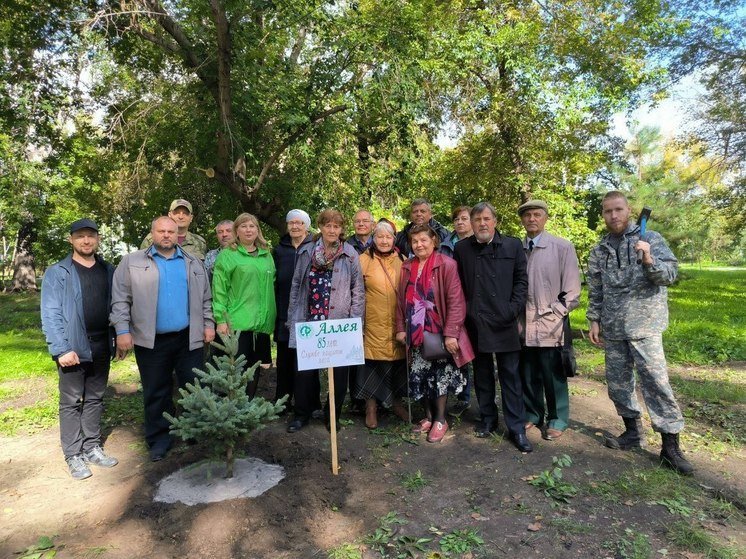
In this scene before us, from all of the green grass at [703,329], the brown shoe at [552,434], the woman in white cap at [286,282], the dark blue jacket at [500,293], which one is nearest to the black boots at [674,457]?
the brown shoe at [552,434]

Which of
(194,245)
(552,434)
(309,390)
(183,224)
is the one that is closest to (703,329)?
(552,434)

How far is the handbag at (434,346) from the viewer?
4.56m

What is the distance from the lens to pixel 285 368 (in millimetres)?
5312

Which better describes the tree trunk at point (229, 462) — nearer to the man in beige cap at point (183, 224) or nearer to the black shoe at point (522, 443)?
the man in beige cap at point (183, 224)

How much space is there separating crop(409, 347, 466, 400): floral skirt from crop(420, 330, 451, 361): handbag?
0.63 ft

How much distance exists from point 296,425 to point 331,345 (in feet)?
4.09

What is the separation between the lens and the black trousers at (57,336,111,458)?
4.24 metres

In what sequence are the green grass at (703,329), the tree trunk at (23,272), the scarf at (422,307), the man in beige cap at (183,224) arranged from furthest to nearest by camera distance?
the tree trunk at (23,272), the green grass at (703,329), the man in beige cap at (183,224), the scarf at (422,307)

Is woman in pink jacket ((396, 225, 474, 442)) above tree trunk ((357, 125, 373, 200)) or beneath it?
beneath

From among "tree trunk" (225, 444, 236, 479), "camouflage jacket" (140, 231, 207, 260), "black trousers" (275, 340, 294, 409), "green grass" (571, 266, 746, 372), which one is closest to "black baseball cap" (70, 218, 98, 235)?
"camouflage jacket" (140, 231, 207, 260)

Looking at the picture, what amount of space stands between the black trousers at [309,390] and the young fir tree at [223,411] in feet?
3.74

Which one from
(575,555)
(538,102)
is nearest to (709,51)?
(538,102)

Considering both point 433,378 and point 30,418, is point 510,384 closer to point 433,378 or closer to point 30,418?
point 433,378

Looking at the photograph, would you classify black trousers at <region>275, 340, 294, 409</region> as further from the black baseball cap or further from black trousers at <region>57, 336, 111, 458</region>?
the black baseball cap
